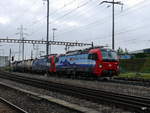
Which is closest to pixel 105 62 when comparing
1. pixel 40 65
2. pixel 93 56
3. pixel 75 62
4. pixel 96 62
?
pixel 96 62

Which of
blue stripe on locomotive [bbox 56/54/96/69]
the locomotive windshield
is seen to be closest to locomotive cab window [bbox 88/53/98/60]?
blue stripe on locomotive [bbox 56/54/96/69]

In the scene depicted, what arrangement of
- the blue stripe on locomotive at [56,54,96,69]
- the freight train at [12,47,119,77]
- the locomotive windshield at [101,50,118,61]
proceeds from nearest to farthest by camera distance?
the freight train at [12,47,119,77], the locomotive windshield at [101,50,118,61], the blue stripe on locomotive at [56,54,96,69]

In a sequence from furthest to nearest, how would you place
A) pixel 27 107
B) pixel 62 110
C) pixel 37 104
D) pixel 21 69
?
pixel 21 69 < pixel 37 104 < pixel 27 107 < pixel 62 110

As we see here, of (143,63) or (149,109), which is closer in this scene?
(149,109)

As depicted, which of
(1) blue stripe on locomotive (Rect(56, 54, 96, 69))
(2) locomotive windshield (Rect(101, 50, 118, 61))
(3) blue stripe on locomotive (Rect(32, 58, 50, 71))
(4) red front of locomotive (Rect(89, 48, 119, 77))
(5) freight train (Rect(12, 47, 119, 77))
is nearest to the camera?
(4) red front of locomotive (Rect(89, 48, 119, 77))

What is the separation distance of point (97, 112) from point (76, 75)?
984 inches

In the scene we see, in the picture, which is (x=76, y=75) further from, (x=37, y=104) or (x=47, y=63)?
(x=37, y=104)

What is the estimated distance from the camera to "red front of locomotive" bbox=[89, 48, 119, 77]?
30.5 metres

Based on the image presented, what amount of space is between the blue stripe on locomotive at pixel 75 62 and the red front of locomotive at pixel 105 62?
2.36ft

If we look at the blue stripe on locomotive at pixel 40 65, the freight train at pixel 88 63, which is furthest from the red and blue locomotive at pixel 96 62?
the blue stripe on locomotive at pixel 40 65

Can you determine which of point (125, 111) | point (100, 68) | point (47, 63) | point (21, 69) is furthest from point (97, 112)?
point (21, 69)

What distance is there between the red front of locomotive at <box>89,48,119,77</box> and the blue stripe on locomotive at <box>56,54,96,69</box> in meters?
0.72

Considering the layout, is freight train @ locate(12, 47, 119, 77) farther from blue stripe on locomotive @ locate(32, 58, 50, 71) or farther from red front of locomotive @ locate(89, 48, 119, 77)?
blue stripe on locomotive @ locate(32, 58, 50, 71)

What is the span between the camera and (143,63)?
4934 centimetres
